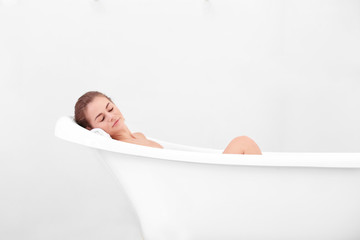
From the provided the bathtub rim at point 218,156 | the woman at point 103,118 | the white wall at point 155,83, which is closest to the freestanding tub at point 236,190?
the bathtub rim at point 218,156

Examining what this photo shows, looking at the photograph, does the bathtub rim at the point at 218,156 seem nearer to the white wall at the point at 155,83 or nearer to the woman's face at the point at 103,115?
the woman's face at the point at 103,115

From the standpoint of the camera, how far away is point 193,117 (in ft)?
7.15

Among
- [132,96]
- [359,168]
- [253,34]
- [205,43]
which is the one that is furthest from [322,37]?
[359,168]

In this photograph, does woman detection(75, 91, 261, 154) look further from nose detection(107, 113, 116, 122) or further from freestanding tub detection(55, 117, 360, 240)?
freestanding tub detection(55, 117, 360, 240)

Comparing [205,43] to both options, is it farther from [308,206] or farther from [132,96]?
[308,206]

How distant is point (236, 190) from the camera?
3.98ft

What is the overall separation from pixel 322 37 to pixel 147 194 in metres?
1.39

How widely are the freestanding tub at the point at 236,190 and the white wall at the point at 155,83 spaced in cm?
70

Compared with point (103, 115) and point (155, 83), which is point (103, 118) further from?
point (155, 83)

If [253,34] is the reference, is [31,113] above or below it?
below

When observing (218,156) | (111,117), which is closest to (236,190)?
(218,156)

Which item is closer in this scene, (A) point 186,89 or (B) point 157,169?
(B) point 157,169

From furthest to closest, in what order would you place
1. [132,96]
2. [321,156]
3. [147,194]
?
1. [132,96]
2. [147,194]
3. [321,156]

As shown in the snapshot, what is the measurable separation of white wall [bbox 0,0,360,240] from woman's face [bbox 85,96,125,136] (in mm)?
558
